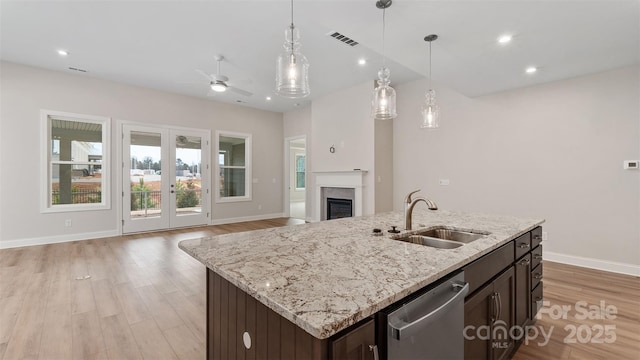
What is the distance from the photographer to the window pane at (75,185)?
5.07m

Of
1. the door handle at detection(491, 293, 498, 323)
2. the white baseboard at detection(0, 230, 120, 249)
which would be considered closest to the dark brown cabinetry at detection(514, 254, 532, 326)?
the door handle at detection(491, 293, 498, 323)

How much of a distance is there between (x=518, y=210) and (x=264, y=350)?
460cm

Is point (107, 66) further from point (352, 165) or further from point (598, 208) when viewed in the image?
point (598, 208)

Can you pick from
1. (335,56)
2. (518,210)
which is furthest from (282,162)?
(518,210)

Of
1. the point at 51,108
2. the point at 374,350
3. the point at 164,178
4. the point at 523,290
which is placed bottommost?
the point at 523,290

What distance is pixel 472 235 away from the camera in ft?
6.25

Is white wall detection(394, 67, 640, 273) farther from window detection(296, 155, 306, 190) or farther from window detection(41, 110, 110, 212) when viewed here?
window detection(296, 155, 306, 190)

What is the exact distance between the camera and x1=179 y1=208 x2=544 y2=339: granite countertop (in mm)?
792

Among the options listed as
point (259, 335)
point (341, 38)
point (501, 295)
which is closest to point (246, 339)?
point (259, 335)

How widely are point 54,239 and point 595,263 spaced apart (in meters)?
8.45

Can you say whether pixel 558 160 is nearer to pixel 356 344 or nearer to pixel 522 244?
pixel 522 244

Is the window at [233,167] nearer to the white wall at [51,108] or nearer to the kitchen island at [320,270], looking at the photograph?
the white wall at [51,108]

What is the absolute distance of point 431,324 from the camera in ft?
3.32

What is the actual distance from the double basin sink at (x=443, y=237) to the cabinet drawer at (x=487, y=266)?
179 millimetres
